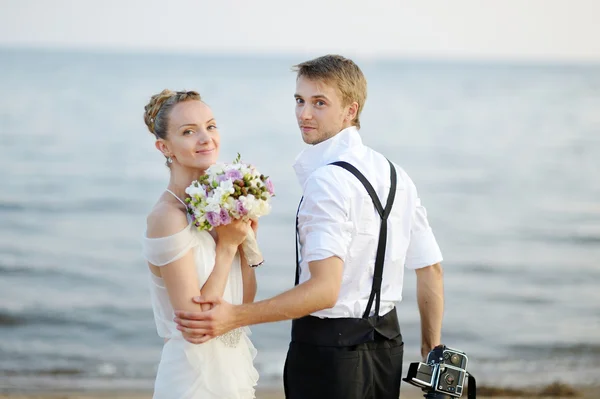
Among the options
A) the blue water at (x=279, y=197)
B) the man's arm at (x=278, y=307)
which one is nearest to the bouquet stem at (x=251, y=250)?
the man's arm at (x=278, y=307)

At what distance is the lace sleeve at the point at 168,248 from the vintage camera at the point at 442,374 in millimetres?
837

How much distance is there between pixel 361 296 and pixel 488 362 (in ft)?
19.4

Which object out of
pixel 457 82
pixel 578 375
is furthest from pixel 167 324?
pixel 457 82

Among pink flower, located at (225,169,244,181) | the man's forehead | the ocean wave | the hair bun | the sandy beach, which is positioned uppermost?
the man's forehead

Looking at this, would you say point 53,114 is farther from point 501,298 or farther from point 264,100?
point 501,298

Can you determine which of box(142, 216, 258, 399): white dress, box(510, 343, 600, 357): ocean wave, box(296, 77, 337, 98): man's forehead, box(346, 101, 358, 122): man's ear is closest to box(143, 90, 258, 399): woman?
box(142, 216, 258, 399): white dress

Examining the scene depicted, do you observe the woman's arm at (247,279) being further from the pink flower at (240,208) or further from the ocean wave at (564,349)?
the ocean wave at (564,349)

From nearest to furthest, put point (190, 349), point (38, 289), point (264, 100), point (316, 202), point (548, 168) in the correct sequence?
1. point (316, 202)
2. point (190, 349)
3. point (38, 289)
4. point (548, 168)
5. point (264, 100)

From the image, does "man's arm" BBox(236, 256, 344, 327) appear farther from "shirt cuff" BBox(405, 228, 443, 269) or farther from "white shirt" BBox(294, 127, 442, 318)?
"shirt cuff" BBox(405, 228, 443, 269)

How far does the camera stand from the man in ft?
8.80

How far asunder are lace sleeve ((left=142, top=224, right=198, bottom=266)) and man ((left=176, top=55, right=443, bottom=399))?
0.57 feet

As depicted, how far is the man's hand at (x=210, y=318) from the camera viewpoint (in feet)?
8.98

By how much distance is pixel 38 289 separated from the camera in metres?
10.6

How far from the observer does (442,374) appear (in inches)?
114
